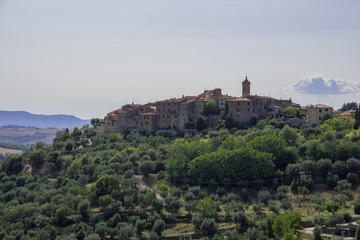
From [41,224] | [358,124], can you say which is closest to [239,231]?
[41,224]

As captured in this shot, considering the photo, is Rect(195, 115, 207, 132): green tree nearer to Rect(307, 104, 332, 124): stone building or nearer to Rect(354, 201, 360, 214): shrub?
Rect(307, 104, 332, 124): stone building

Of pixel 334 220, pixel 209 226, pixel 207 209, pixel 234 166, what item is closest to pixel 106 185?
pixel 207 209

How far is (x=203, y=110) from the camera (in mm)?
87000

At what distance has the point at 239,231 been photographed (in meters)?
43.9

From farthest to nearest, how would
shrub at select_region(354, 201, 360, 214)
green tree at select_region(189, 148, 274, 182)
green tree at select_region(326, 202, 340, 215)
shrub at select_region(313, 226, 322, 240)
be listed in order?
green tree at select_region(189, 148, 274, 182)
green tree at select_region(326, 202, 340, 215)
shrub at select_region(354, 201, 360, 214)
shrub at select_region(313, 226, 322, 240)

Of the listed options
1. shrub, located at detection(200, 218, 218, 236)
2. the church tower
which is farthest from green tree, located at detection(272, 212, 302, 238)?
the church tower

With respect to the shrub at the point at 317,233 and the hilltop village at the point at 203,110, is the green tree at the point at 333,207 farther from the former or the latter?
the hilltop village at the point at 203,110

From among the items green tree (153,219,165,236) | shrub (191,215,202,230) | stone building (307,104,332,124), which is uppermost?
stone building (307,104,332,124)

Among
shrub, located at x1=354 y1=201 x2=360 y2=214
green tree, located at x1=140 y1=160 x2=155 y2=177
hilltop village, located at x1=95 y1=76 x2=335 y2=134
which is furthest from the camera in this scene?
hilltop village, located at x1=95 y1=76 x2=335 y2=134

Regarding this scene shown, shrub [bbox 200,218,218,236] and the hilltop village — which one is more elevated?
the hilltop village

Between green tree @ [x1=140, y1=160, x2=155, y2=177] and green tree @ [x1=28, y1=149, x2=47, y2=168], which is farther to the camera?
green tree @ [x1=28, y1=149, x2=47, y2=168]

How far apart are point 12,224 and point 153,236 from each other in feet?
57.8

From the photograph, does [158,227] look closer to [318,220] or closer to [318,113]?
[318,220]

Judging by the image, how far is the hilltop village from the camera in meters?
81.2
